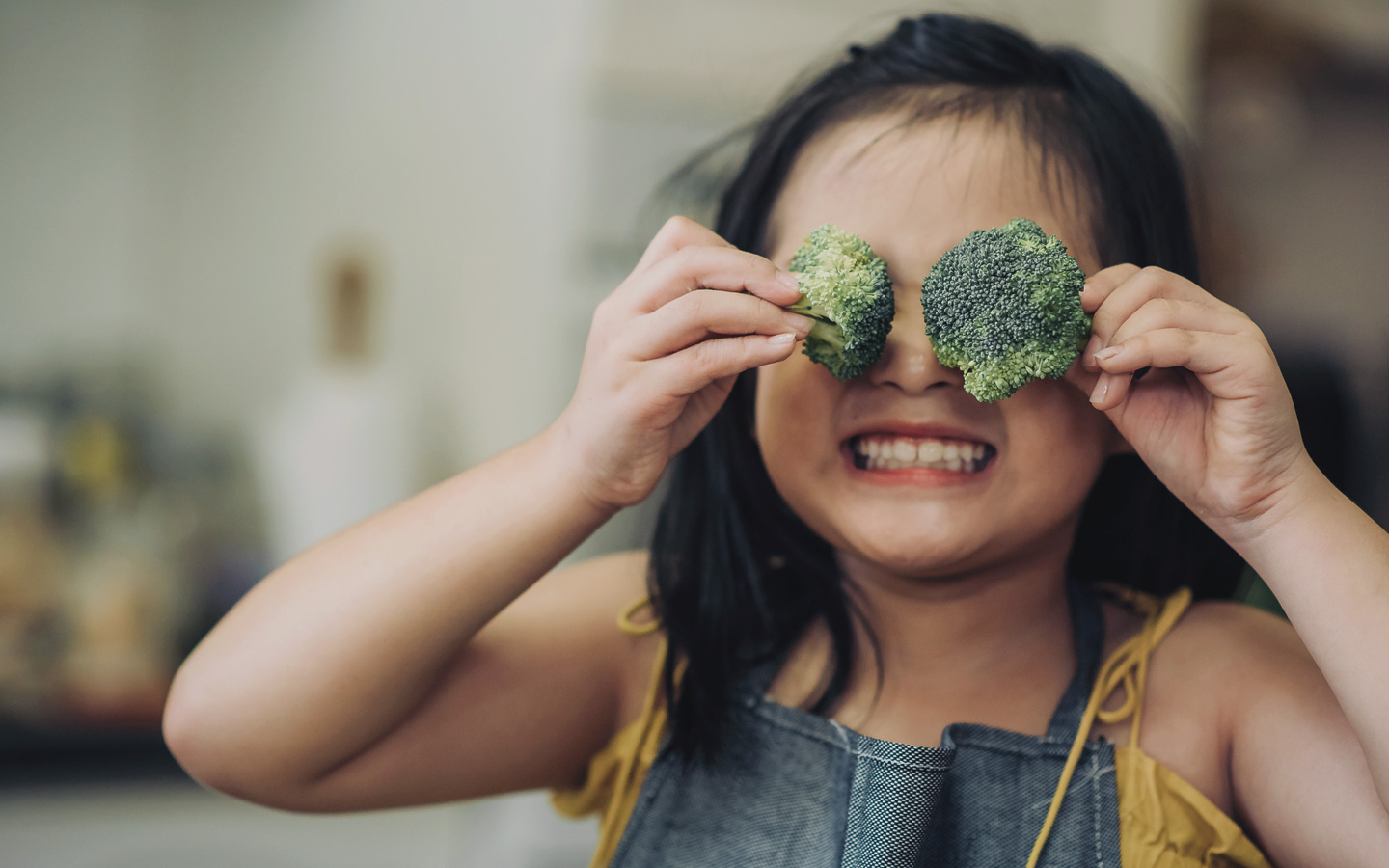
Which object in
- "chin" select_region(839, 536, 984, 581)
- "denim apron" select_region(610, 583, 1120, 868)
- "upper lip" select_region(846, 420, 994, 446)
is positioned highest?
"upper lip" select_region(846, 420, 994, 446)

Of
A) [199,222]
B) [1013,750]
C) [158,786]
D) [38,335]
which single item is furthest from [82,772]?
[1013,750]

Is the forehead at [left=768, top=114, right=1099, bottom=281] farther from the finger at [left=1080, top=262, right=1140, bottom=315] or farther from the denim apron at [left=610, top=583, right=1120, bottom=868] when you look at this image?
the denim apron at [left=610, top=583, right=1120, bottom=868]

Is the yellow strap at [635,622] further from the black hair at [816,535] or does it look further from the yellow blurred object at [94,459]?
the yellow blurred object at [94,459]

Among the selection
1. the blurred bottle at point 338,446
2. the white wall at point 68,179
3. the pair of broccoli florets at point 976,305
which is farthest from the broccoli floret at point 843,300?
the white wall at point 68,179

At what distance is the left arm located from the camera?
0.65 metres

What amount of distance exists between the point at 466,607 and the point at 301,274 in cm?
169

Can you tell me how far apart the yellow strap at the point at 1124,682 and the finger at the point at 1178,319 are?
31cm

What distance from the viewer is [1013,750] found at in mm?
809

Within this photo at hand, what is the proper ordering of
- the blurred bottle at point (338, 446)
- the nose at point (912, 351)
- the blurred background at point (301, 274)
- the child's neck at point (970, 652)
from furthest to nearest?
the blurred bottle at point (338, 446) → the blurred background at point (301, 274) → the child's neck at point (970, 652) → the nose at point (912, 351)

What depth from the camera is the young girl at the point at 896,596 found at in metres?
0.70

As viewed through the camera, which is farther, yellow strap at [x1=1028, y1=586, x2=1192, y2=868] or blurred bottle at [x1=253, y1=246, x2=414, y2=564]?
blurred bottle at [x1=253, y1=246, x2=414, y2=564]

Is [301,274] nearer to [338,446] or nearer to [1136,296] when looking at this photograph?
[338,446]

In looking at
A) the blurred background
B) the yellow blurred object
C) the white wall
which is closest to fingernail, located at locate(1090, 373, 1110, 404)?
the blurred background

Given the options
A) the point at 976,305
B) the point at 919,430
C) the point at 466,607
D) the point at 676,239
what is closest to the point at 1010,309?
the point at 976,305
